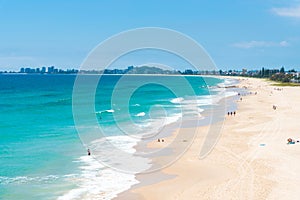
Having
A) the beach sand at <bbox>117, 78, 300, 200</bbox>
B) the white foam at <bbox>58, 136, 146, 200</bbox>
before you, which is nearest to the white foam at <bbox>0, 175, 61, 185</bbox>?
the white foam at <bbox>58, 136, 146, 200</bbox>

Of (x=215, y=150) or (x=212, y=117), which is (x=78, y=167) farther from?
(x=212, y=117)

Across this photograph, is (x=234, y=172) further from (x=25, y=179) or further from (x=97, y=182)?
(x=25, y=179)

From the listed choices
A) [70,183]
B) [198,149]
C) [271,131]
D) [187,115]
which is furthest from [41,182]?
[187,115]

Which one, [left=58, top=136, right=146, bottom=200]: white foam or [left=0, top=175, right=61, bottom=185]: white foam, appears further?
[left=0, top=175, right=61, bottom=185]: white foam

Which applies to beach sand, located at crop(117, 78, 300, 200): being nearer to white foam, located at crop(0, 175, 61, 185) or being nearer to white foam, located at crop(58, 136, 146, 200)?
white foam, located at crop(58, 136, 146, 200)

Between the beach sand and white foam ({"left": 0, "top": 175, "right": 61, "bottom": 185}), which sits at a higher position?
white foam ({"left": 0, "top": 175, "right": 61, "bottom": 185})

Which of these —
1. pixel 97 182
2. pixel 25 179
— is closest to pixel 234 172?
pixel 97 182

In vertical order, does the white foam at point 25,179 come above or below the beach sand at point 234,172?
above

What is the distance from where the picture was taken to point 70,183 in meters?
Result: 21.1

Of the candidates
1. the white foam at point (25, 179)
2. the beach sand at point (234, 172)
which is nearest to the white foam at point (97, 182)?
the beach sand at point (234, 172)

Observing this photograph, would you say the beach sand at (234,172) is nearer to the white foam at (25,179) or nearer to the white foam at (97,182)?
the white foam at (97,182)

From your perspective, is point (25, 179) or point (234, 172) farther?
point (234, 172)

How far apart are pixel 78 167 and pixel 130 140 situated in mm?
9621

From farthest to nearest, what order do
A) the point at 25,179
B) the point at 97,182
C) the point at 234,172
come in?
1. the point at 234,172
2. the point at 25,179
3. the point at 97,182
